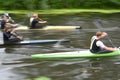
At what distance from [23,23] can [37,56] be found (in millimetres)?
9182

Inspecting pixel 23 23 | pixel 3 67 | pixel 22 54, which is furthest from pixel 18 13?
pixel 3 67

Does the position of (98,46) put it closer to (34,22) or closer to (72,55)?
(72,55)

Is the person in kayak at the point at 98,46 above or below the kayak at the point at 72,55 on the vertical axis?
above

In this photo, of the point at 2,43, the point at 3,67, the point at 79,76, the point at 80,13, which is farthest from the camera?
the point at 80,13

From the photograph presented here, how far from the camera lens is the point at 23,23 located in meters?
23.9

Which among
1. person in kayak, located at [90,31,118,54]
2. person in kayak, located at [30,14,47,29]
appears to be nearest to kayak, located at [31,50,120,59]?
person in kayak, located at [90,31,118,54]

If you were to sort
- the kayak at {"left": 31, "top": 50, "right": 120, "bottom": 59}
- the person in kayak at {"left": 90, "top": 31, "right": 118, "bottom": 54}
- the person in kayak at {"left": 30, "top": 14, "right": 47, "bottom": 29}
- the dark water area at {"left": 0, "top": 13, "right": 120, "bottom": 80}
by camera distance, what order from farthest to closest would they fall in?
the person in kayak at {"left": 30, "top": 14, "right": 47, "bottom": 29} → the kayak at {"left": 31, "top": 50, "right": 120, "bottom": 59} → the person in kayak at {"left": 90, "top": 31, "right": 118, "bottom": 54} → the dark water area at {"left": 0, "top": 13, "right": 120, "bottom": 80}

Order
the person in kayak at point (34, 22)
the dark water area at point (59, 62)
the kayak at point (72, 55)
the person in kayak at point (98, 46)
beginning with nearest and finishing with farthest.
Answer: the dark water area at point (59, 62) → the person in kayak at point (98, 46) → the kayak at point (72, 55) → the person in kayak at point (34, 22)

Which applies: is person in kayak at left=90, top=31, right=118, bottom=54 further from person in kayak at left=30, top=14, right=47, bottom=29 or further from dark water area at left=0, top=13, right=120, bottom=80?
person in kayak at left=30, top=14, right=47, bottom=29

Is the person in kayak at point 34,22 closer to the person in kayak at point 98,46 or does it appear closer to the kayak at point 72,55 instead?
the kayak at point 72,55

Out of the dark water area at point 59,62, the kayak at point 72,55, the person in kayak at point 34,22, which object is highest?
the person in kayak at point 34,22

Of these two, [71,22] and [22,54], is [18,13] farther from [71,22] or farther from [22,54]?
[22,54]

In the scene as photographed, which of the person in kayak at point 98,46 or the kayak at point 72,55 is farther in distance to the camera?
the kayak at point 72,55

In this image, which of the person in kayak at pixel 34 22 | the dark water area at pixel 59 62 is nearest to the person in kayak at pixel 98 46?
the dark water area at pixel 59 62
